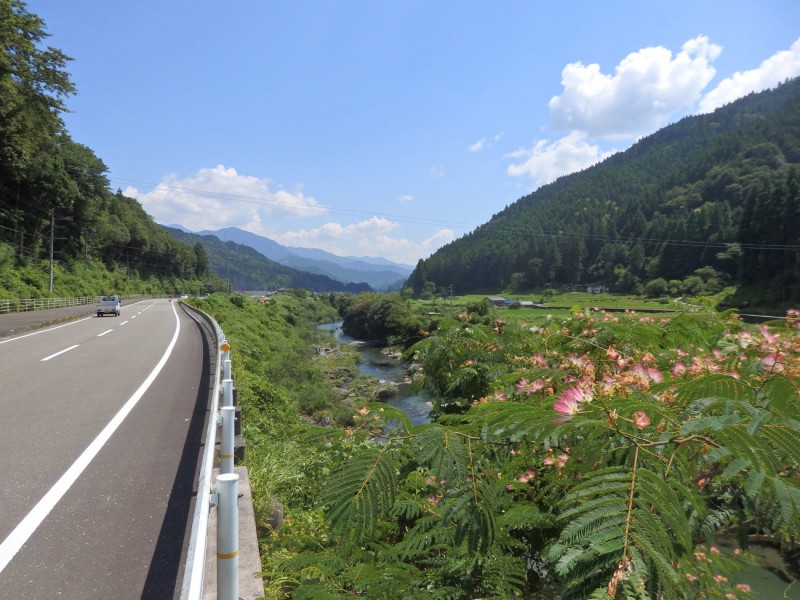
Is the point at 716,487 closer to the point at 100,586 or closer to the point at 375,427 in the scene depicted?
the point at 375,427

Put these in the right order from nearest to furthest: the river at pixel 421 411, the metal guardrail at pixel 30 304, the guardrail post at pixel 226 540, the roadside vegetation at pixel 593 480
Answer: the roadside vegetation at pixel 593 480, the guardrail post at pixel 226 540, the river at pixel 421 411, the metal guardrail at pixel 30 304

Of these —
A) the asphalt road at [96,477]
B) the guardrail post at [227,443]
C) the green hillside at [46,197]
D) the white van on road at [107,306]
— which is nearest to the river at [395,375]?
the asphalt road at [96,477]

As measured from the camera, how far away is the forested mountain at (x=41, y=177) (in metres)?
29.4

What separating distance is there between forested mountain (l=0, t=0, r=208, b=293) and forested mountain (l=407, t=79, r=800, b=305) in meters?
72.2

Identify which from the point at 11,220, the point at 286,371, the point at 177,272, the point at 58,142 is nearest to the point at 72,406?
the point at 286,371

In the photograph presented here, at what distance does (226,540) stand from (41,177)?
183 ft

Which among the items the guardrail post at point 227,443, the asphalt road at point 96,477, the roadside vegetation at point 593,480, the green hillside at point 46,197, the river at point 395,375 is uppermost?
the green hillside at point 46,197

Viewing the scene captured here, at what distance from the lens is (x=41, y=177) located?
43562mm

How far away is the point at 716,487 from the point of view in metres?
1.75

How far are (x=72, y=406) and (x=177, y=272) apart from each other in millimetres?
117266

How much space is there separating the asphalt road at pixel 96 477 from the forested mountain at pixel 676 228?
200ft

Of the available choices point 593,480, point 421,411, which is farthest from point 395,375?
point 593,480

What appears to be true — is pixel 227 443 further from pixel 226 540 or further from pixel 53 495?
pixel 53 495

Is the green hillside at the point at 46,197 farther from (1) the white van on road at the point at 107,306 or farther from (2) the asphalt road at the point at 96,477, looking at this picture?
(2) the asphalt road at the point at 96,477
